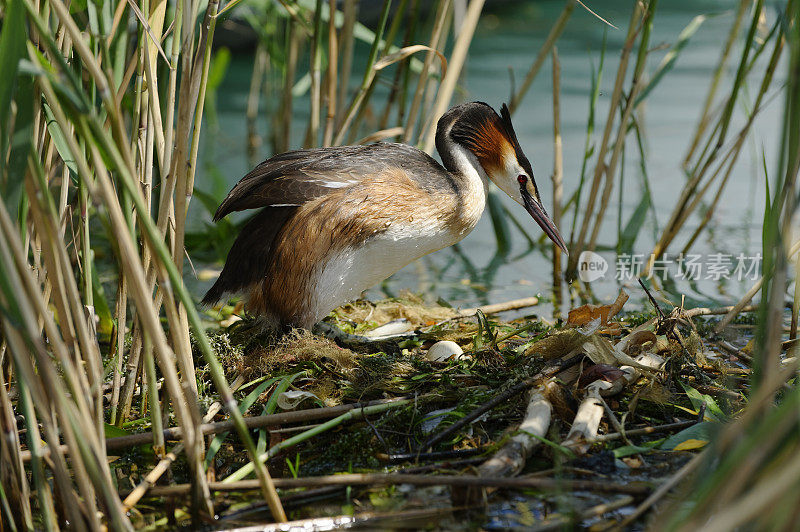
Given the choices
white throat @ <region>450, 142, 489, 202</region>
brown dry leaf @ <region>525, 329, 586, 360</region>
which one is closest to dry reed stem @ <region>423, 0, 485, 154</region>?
white throat @ <region>450, 142, 489, 202</region>

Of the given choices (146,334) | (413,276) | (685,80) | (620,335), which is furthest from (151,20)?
(685,80)

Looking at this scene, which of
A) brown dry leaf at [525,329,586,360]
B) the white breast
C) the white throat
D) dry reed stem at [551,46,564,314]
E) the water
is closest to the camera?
brown dry leaf at [525,329,586,360]

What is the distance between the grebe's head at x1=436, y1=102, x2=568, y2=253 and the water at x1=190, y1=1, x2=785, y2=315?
2.41ft

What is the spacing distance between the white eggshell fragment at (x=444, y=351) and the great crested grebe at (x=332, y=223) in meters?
0.42

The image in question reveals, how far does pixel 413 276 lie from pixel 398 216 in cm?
186

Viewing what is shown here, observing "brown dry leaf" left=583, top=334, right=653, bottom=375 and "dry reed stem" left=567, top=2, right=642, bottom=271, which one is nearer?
"brown dry leaf" left=583, top=334, right=653, bottom=375

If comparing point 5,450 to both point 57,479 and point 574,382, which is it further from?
point 574,382

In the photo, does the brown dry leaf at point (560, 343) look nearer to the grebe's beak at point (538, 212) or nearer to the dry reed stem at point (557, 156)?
the grebe's beak at point (538, 212)

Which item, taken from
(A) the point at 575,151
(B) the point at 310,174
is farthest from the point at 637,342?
(A) the point at 575,151

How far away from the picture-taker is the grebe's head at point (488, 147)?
146 inches

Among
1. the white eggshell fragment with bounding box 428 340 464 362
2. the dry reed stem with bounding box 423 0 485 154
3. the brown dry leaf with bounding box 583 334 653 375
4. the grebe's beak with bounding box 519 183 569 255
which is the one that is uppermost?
the dry reed stem with bounding box 423 0 485 154

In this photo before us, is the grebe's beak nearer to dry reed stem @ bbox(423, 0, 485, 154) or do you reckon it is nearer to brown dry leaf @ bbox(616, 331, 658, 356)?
dry reed stem @ bbox(423, 0, 485, 154)

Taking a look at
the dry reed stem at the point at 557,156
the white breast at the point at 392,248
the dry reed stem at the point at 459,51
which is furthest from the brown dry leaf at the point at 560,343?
the dry reed stem at the point at 459,51

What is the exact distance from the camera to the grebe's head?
3.71 meters
